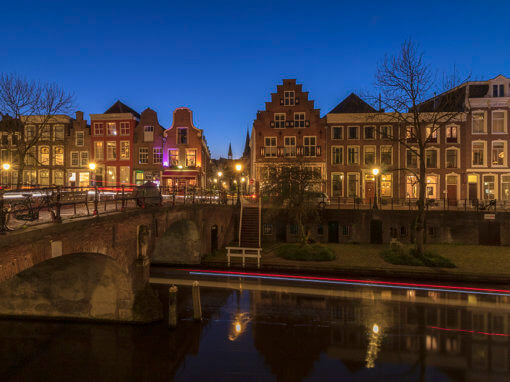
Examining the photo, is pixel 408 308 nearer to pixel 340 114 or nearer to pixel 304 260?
pixel 304 260

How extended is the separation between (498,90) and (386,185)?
14842 mm

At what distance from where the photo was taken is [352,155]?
34.9m

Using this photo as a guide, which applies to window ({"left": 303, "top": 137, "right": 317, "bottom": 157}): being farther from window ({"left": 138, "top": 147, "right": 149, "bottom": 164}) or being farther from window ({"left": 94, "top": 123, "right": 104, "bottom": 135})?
window ({"left": 94, "top": 123, "right": 104, "bottom": 135})

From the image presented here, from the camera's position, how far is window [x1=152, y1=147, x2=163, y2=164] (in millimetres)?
36719

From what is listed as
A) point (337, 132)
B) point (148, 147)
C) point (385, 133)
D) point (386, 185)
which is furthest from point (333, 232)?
point (148, 147)

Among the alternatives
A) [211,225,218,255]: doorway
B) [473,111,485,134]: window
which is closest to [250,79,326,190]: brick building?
[211,225,218,255]: doorway

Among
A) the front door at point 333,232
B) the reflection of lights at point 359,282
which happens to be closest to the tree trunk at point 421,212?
the reflection of lights at point 359,282

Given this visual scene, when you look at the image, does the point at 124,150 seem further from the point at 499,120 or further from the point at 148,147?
the point at 499,120

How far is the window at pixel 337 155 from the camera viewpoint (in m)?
35.0

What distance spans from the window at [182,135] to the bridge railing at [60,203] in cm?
1323

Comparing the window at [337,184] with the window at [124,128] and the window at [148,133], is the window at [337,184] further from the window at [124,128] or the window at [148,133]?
the window at [124,128]

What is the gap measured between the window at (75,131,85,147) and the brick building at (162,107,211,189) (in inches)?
396

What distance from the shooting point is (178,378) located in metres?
8.88

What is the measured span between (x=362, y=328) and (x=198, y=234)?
11141 millimetres
